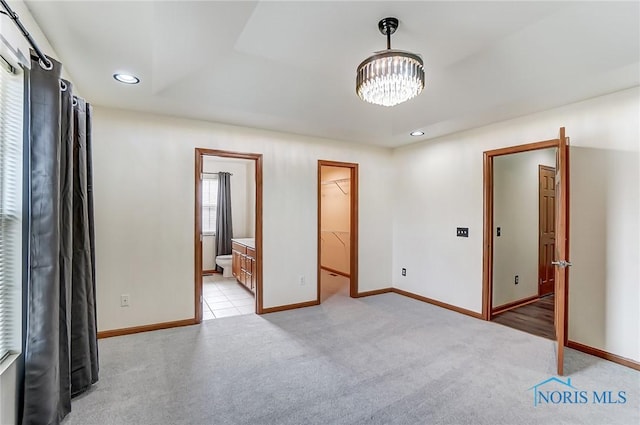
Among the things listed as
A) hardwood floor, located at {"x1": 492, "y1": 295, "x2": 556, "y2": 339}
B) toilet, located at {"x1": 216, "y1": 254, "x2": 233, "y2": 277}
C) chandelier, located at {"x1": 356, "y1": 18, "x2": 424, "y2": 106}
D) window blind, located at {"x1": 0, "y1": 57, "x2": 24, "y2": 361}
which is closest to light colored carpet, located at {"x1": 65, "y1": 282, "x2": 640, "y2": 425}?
hardwood floor, located at {"x1": 492, "y1": 295, "x2": 556, "y2": 339}

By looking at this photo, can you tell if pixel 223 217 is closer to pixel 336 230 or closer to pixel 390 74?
pixel 336 230

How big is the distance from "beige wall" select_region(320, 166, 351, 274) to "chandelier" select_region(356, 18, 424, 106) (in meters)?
3.78

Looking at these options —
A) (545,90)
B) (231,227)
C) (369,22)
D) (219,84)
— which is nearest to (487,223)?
(545,90)

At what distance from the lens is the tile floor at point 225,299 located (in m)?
3.87

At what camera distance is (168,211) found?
131 inches

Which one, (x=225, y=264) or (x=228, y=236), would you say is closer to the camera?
(x=225, y=264)

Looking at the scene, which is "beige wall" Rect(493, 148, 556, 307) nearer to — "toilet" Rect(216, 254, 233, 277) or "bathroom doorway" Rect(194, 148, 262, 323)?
"bathroom doorway" Rect(194, 148, 262, 323)

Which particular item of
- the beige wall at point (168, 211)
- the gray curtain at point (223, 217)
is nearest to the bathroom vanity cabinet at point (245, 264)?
the beige wall at point (168, 211)

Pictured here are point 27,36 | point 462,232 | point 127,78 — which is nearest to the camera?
point 27,36

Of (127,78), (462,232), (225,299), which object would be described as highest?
(127,78)

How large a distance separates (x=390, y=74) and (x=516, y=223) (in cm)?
347

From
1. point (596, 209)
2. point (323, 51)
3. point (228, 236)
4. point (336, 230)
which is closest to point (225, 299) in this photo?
point (228, 236)

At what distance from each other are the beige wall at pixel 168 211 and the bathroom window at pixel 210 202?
3071 mm

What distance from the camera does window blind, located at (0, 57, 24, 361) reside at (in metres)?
1.47
